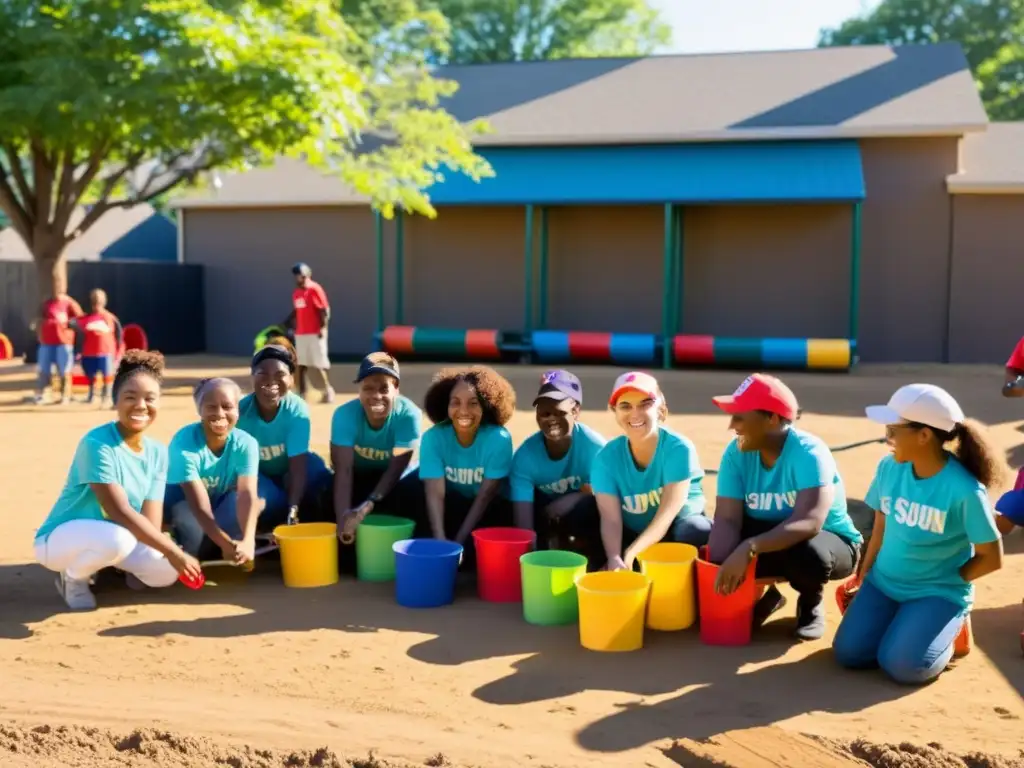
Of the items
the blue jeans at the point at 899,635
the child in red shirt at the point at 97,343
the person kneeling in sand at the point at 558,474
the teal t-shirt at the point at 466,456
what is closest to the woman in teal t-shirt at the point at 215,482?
the teal t-shirt at the point at 466,456

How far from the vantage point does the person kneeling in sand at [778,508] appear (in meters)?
4.61

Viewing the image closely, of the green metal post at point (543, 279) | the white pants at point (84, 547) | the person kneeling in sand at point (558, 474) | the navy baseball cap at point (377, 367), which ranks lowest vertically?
the white pants at point (84, 547)

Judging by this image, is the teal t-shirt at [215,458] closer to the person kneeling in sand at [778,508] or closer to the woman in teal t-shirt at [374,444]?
the woman in teal t-shirt at [374,444]

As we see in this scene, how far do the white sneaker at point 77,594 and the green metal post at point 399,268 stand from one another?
14386 mm

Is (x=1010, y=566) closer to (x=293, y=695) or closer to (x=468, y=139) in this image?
(x=293, y=695)

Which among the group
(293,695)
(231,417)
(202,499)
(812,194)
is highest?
(812,194)

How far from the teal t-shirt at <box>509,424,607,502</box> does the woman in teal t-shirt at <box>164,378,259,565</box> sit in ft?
4.21

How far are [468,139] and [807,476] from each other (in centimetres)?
1375

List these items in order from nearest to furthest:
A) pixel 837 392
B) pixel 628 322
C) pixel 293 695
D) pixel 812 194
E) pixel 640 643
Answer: pixel 293 695 < pixel 640 643 < pixel 837 392 < pixel 812 194 < pixel 628 322

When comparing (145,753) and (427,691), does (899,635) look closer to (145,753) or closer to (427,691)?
(427,691)

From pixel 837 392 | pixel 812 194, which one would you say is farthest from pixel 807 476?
pixel 812 194

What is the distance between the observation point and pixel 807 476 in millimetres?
4676

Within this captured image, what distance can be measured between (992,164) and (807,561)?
1530 centimetres

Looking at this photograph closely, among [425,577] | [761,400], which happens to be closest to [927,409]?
[761,400]
